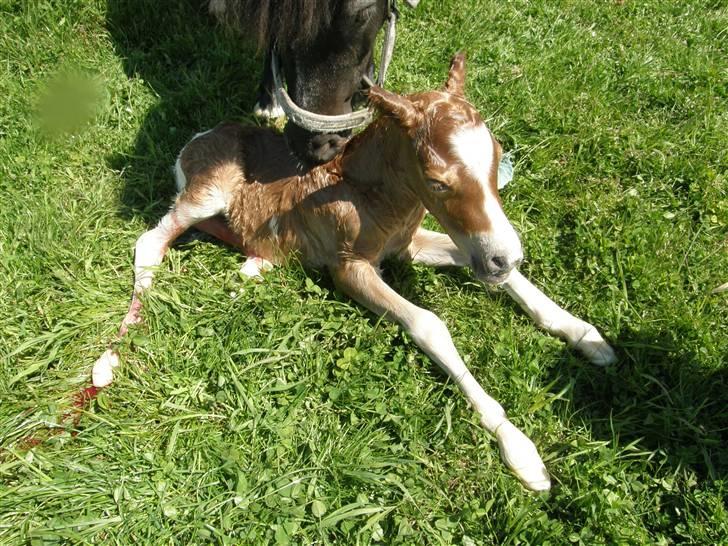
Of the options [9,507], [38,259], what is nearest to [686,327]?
[9,507]

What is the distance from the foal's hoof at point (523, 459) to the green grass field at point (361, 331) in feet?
0.21

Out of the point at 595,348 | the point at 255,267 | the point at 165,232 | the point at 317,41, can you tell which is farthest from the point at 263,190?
the point at 595,348

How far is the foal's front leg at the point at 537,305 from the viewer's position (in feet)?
11.0

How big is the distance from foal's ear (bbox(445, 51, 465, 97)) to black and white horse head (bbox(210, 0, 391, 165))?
45 cm

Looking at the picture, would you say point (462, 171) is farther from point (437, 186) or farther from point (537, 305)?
point (537, 305)

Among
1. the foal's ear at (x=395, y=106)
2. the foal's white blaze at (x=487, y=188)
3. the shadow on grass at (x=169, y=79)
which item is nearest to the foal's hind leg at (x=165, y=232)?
the shadow on grass at (x=169, y=79)

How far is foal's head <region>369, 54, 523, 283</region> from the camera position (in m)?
2.74

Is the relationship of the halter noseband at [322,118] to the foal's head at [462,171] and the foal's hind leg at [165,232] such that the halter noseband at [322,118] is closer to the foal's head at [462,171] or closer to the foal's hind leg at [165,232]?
the foal's head at [462,171]

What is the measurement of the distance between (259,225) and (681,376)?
8.43 feet

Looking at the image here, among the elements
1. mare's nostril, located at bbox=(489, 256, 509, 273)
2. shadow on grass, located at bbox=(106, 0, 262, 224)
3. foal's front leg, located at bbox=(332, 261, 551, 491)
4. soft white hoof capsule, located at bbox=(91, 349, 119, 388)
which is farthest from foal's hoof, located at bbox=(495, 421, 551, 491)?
shadow on grass, located at bbox=(106, 0, 262, 224)

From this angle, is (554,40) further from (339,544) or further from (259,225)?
(339,544)

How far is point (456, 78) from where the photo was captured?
10.4 feet

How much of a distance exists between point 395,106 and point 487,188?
0.58m

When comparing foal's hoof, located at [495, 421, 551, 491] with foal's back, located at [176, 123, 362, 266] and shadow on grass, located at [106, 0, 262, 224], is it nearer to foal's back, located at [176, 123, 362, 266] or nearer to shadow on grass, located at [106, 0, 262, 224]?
foal's back, located at [176, 123, 362, 266]
